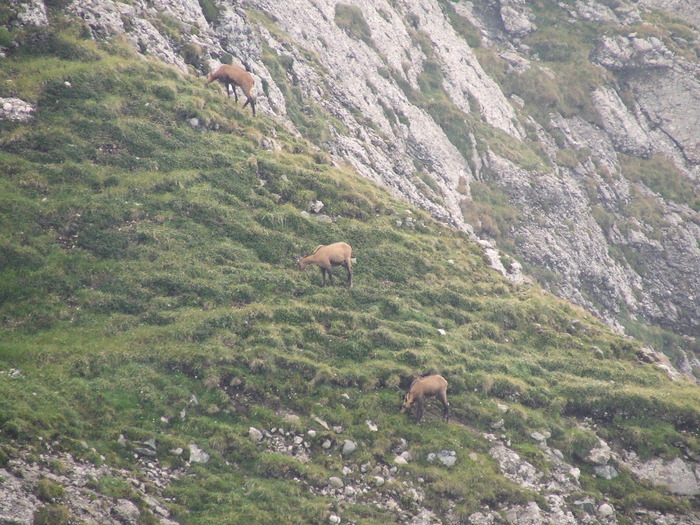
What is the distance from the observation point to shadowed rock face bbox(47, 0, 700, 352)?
44.0 m

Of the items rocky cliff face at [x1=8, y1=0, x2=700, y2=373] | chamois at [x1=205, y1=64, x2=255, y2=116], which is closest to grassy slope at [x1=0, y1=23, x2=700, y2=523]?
chamois at [x1=205, y1=64, x2=255, y2=116]

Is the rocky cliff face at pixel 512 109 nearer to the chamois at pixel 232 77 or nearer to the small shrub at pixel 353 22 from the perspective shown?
the small shrub at pixel 353 22

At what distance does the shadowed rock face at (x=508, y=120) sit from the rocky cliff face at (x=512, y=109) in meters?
0.19

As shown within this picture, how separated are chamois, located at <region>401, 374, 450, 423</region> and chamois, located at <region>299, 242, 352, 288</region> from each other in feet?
22.4

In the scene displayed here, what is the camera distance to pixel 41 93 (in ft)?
81.6

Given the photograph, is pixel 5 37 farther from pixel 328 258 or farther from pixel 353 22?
pixel 353 22

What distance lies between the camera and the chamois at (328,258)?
23094 millimetres

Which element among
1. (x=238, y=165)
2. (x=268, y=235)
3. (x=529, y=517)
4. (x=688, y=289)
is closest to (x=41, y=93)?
(x=238, y=165)

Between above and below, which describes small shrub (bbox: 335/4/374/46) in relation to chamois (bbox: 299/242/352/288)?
above

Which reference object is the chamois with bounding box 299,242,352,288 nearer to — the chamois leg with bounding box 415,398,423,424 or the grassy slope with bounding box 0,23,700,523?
the grassy slope with bounding box 0,23,700,523

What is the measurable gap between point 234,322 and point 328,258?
17.5 feet

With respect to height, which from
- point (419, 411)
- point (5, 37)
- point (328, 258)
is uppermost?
point (5, 37)

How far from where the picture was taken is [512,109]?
6762cm

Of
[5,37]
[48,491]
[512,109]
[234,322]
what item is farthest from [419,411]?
[512,109]
